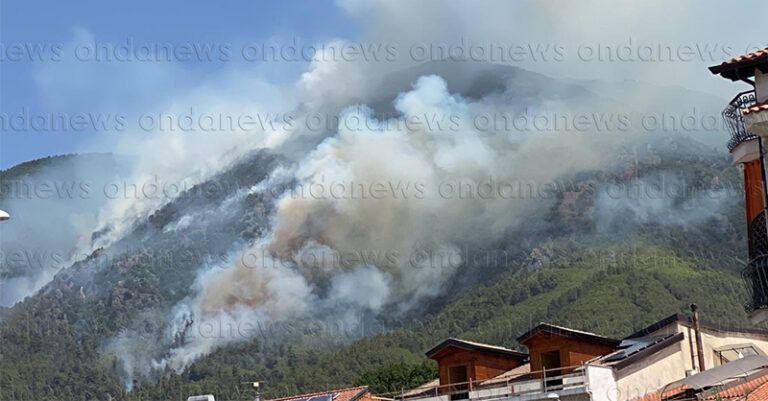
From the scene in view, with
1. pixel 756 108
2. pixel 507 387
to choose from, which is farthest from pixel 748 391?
pixel 507 387

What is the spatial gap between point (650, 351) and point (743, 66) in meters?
17.1

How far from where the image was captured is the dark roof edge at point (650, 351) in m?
47.1

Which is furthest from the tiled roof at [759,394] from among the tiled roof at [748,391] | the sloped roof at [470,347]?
the sloped roof at [470,347]

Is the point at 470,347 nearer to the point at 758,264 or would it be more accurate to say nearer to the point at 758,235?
the point at 758,235

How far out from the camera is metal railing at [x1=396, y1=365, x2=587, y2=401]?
47222 millimetres

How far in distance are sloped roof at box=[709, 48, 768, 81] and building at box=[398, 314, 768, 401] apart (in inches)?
564

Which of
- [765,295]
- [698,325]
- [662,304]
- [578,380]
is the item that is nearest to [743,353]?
[698,325]

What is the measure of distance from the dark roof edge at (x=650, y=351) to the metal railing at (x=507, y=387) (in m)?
1.76

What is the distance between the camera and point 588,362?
160 ft

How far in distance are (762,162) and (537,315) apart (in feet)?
440

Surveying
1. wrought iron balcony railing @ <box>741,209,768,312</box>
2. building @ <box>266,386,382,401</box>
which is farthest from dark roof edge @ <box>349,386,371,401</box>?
wrought iron balcony railing @ <box>741,209,768,312</box>

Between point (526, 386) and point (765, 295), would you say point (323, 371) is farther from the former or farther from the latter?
point (765, 295)

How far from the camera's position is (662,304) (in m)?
150

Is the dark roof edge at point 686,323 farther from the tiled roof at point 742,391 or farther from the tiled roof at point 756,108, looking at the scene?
the tiled roof at point 756,108
